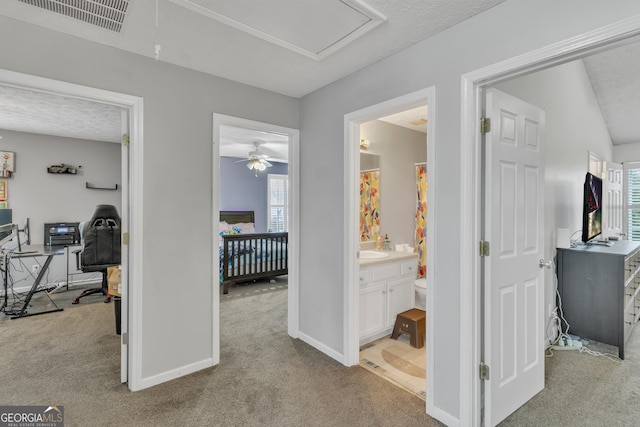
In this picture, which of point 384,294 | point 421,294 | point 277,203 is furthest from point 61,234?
point 421,294

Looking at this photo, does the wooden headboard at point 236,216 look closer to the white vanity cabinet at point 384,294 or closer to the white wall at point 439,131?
the white wall at point 439,131

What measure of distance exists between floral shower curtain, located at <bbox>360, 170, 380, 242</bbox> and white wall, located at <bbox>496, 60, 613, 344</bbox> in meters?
1.71

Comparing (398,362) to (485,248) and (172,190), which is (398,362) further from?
(172,190)

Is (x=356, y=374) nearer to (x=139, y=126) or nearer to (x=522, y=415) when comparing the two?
(x=522, y=415)

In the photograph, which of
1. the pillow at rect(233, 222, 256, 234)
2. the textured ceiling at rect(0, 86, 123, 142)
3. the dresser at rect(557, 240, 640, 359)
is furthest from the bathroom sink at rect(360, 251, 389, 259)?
the pillow at rect(233, 222, 256, 234)

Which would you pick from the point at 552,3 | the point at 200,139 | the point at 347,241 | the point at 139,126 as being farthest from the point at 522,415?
the point at 139,126

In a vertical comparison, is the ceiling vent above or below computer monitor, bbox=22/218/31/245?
above

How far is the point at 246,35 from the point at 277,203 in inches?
241

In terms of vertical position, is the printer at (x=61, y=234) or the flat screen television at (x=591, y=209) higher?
the flat screen television at (x=591, y=209)

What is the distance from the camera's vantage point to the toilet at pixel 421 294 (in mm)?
3515

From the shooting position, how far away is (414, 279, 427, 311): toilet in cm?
351

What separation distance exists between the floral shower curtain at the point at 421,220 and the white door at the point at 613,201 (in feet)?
7.28

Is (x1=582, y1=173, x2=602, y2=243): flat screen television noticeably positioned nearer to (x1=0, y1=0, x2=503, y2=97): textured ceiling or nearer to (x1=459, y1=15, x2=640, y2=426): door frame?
(x1=459, y1=15, x2=640, y2=426): door frame

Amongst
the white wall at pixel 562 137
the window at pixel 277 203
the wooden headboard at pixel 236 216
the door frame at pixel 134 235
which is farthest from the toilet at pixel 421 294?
the window at pixel 277 203
